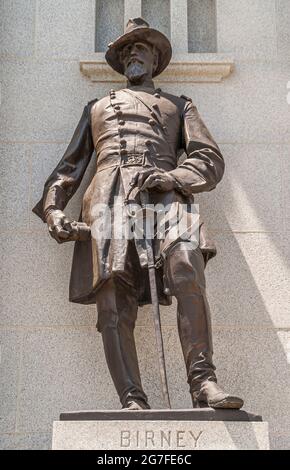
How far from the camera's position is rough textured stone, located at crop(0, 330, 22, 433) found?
18.8ft

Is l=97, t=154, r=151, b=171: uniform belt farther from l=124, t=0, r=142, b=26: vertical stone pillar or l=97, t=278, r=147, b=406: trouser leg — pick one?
l=124, t=0, r=142, b=26: vertical stone pillar

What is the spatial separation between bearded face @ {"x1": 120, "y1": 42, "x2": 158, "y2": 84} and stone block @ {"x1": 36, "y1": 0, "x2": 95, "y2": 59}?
0.67 m

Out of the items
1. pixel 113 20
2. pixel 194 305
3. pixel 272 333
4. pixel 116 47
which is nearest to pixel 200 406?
pixel 194 305

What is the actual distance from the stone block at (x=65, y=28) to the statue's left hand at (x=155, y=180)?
1.73 metres

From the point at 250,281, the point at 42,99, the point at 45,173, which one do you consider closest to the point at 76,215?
the point at 45,173

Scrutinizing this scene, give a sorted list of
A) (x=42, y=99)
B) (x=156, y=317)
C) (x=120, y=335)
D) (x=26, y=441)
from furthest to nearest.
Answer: (x=42, y=99) < (x=26, y=441) < (x=120, y=335) < (x=156, y=317)

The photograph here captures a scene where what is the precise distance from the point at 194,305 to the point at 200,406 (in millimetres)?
531

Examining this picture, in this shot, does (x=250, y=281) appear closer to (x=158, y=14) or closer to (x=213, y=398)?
(x=213, y=398)

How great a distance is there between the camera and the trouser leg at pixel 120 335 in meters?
5.07

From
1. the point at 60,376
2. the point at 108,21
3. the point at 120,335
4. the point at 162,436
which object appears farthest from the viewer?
the point at 108,21

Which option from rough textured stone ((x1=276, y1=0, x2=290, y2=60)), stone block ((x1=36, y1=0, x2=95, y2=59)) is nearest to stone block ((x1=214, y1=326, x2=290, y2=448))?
rough textured stone ((x1=276, y1=0, x2=290, y2=60))

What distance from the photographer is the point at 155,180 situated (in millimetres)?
5336

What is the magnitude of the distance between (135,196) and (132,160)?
0.99ft

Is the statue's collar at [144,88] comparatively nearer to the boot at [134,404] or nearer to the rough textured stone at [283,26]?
the rough textured stone at [283,26]
